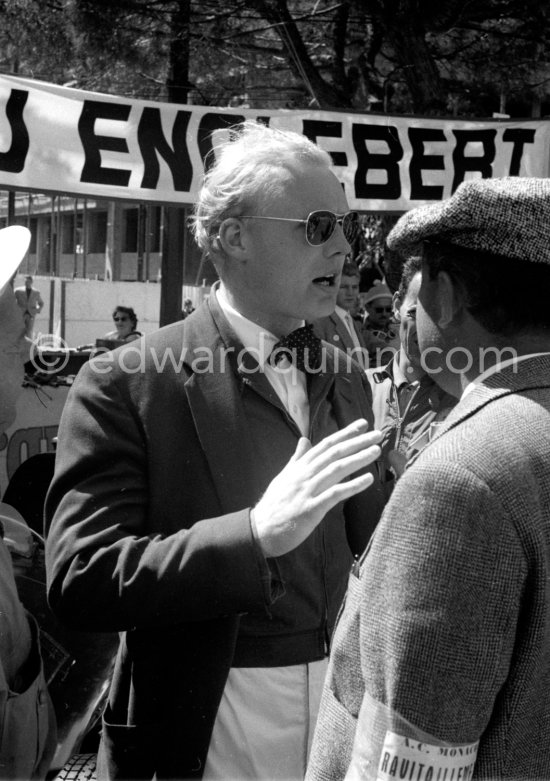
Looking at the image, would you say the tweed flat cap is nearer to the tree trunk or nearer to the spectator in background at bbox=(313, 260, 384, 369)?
the spectator in background at bbox=(313, 260, 384, 369)

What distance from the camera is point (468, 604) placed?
118 cm

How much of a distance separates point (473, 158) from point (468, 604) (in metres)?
6.55

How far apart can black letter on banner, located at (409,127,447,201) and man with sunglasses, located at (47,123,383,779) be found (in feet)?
16.6

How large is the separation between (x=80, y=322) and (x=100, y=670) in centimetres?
1694

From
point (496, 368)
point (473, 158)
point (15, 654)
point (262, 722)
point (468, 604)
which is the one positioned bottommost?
point (262, 722)

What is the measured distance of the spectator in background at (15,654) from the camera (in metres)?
1.81

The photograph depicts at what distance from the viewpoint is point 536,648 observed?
3.98 ft

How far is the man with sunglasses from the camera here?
1809mm

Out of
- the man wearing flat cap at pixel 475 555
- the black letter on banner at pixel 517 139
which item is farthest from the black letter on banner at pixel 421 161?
the man wearing flat cap at pixel 475 555

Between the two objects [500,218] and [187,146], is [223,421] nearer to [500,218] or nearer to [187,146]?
[500,218]

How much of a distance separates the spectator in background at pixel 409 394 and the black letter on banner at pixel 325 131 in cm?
334

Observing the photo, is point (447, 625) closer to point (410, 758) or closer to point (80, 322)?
point (410, 758)

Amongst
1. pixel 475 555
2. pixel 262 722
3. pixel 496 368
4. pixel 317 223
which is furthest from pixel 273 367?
pixel 475 555

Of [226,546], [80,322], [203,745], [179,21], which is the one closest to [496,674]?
[226,546]
